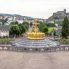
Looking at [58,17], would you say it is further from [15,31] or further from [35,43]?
[35,43]

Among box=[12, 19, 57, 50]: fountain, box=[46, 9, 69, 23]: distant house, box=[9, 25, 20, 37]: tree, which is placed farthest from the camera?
box=[46, 9, 69, 23]: distant house

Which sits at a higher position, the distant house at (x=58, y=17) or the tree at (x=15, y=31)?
the distant house at (x=58, y=17)

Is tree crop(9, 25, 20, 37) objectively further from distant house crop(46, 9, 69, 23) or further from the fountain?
distant house crop(46, 9, 69, 23)

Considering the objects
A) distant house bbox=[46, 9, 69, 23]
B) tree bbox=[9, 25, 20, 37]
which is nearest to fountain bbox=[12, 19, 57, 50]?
tree bbox=[9, 25, 20, 37]

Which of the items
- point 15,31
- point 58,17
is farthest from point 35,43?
point 58,17

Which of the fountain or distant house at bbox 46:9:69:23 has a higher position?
Answer: distant house at bbox 46:9:69:23

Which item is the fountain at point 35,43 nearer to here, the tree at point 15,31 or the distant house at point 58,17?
the tree at point 15,31

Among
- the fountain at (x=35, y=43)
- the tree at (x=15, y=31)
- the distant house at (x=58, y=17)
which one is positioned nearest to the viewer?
the fountain at (x=35, y=43)

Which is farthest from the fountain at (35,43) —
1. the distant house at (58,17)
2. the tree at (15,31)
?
the distant house at (58,17)

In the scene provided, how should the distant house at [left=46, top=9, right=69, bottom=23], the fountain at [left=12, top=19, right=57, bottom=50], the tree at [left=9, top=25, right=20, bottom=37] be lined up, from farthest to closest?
the distant house at [left=46, top=9, right=69, bottom=23] → the tree at [left=9, top=25, right=20, bottom=37] → the fountain at [left=12, top=19, right=57, bottom=50]

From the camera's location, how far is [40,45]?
31.6 m

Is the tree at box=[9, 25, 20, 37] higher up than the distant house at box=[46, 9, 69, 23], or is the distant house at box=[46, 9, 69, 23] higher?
the distant house at box=[46, 9, 69, 23]

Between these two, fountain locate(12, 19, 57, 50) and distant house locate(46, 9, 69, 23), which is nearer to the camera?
fountain locate(12, 19, 57, 50)

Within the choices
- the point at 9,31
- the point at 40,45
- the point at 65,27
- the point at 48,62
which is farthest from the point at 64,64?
the point at 9,31
